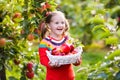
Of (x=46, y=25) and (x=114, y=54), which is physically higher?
(x=46, y=25)

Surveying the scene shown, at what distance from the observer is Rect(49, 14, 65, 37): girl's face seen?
484cm

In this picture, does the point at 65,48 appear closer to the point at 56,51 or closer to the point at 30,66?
the point at 56,51

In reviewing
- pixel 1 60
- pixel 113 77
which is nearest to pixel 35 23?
pixel 1 60

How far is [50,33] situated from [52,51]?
227 mm

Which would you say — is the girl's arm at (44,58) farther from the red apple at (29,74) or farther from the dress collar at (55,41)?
the red apple at (29,74)

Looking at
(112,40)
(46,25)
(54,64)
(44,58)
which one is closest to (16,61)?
(46,25)

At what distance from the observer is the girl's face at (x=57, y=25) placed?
15.9ft

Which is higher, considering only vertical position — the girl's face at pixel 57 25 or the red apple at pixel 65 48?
the girl's face at pixel 57 25

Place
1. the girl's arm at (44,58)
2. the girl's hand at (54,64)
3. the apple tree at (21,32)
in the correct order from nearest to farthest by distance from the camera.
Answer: the girl's hand at (54,64) < the girl's arm at (44,58) < the apple tree at (21,32)

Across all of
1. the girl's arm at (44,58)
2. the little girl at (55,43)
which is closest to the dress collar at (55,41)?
the little girl at (55,43)

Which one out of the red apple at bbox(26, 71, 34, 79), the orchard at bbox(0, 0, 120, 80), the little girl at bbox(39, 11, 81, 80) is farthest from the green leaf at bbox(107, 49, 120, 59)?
the red apple at bbox(26, 71, 34, 79)

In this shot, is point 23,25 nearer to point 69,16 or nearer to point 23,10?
point 23,10

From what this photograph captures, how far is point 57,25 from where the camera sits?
485 cm

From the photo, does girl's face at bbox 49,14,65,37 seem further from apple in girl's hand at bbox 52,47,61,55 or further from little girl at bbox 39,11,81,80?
apple in girl's hand at bbox 52,47,61,55
